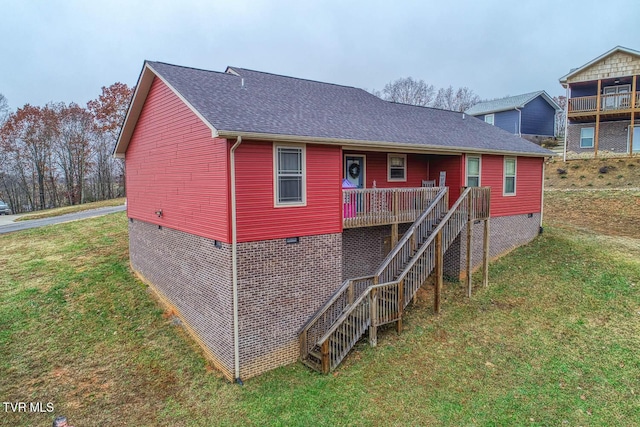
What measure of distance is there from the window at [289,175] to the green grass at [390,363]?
4.23 meters

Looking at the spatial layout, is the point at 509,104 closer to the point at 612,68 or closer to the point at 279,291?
the point at 612,68

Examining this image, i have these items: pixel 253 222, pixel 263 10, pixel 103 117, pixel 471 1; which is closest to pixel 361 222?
pixel 253 222

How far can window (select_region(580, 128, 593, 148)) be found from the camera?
2627 cm

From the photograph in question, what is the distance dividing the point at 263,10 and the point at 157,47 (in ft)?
235

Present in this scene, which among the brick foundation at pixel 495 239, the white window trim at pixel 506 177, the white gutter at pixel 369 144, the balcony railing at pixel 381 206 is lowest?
the brick foundation at pixel 495 239

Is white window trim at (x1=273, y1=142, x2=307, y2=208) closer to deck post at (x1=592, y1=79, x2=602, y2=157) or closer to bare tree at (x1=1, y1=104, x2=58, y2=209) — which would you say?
deck post at (x1=592, y1=79, x2=602, y2=157)

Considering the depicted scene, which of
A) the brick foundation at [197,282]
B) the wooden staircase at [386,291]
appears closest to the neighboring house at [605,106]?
the wooden staircase at [386,291]

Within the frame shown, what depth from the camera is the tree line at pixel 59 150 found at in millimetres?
37312

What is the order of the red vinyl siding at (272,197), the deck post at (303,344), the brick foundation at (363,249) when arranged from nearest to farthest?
the red vinyl siding at (272,197)
the deck post at (303,344)
the brick foundation at (363,249)

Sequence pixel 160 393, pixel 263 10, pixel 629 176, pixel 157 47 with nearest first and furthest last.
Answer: pixel 160 393, pixel 629 176, pixel 263 10, pixel 157 47

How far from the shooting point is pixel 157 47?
96.4 metres

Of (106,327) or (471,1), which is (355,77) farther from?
(106,327)

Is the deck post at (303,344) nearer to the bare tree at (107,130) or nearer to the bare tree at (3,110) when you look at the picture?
the bare tree at (107,130)

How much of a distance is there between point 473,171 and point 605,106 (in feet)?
62.0
